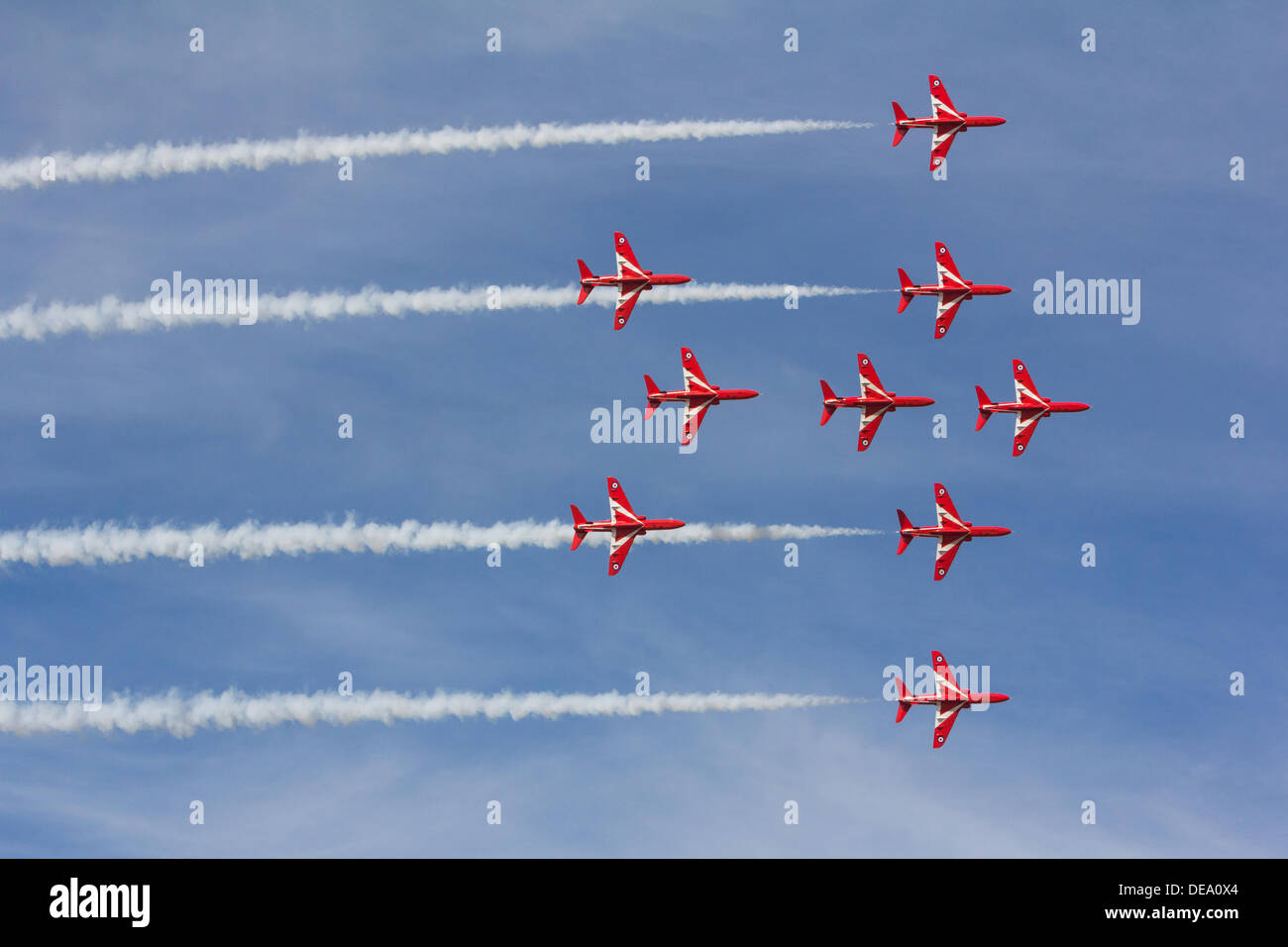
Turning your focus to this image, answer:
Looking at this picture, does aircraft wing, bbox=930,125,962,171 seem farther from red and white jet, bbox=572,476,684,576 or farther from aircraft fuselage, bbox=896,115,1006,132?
red and white jet, bbox=572,476,684,576

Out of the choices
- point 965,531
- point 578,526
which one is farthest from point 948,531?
point 578,526

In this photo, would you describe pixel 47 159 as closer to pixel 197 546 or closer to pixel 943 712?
pixel 197 546

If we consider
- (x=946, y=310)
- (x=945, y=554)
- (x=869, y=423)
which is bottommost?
(x=945, y=554)

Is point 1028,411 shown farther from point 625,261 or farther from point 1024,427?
point 625,261

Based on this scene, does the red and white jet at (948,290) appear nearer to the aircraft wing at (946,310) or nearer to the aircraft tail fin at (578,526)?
the aircraft wing at (946,310)

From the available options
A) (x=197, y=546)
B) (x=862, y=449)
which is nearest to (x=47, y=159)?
(x=197, y=546)

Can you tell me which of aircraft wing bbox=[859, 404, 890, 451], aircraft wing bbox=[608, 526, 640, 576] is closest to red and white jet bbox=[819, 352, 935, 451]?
aircraft wing bbox=[859, 404, 890, 451]
